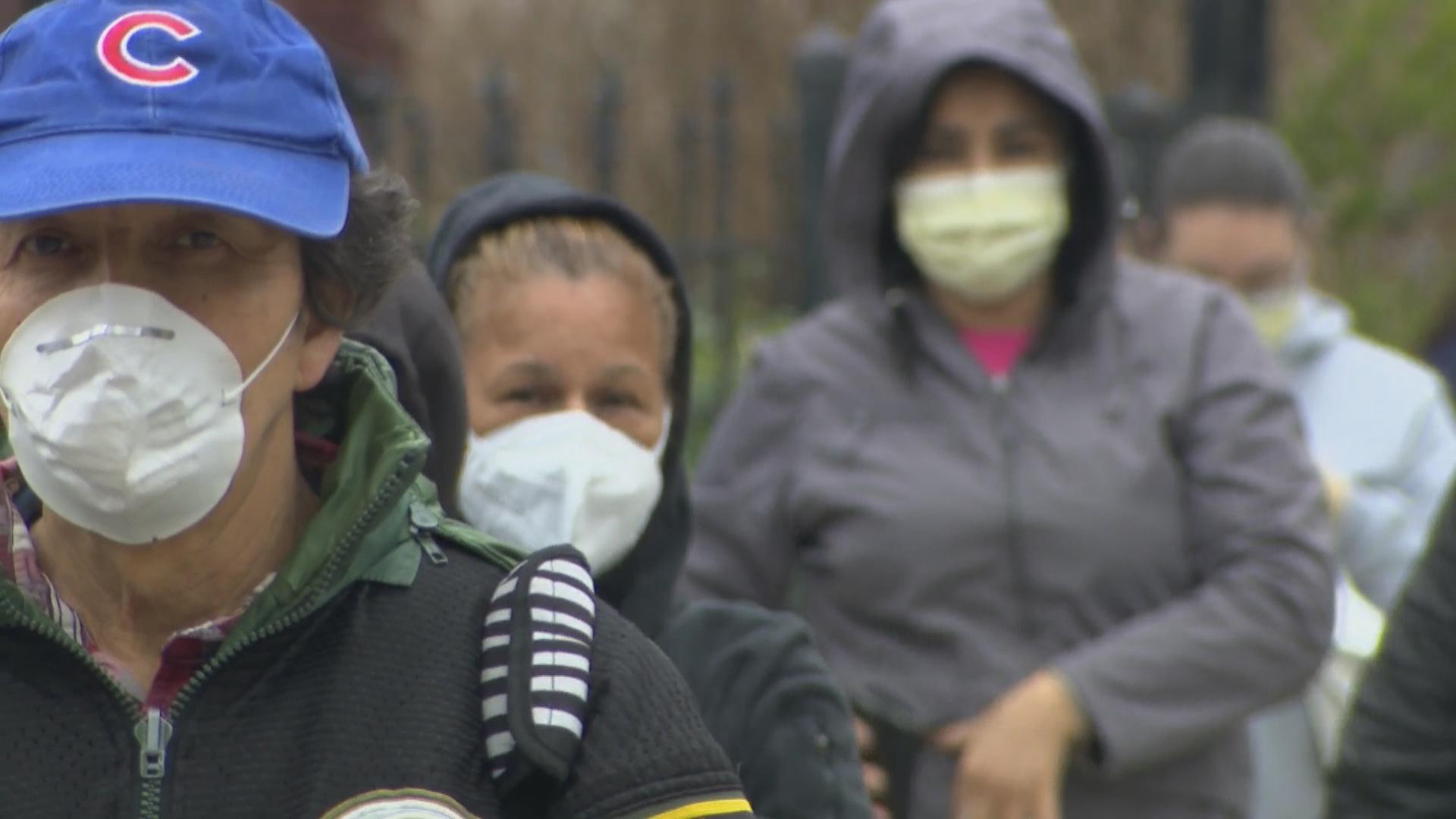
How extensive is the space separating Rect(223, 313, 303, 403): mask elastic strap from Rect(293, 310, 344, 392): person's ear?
0.10 ft

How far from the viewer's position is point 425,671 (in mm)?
2289

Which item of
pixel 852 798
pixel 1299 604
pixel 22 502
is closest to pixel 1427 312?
pixel 1299 604

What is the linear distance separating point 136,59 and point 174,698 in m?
0.54

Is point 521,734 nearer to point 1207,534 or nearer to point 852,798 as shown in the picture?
point 852,798

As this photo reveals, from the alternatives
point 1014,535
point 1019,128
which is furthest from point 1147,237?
point 1014,535

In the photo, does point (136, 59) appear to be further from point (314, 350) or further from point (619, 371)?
point (619, 371)

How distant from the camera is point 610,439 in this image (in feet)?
10.9

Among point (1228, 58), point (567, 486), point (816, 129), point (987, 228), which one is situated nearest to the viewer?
point (567, 486)

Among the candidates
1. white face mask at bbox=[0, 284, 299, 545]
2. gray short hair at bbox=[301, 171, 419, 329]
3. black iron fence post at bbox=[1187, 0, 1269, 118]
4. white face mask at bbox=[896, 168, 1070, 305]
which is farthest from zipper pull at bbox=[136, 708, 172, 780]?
→ black iron fence post at bbox=[1187, 0, 1269, 118]

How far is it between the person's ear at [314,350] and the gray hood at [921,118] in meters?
2.19

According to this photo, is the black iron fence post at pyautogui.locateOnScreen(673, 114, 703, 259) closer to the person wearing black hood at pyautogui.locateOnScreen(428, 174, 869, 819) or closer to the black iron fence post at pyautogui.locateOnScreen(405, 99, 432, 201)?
the black iron fence post at pyautogui.locateOnScreen(405, 99, 432, 201)

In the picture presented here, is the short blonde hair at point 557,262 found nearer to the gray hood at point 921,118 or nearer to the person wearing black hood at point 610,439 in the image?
the person wearing black hood at point 610,439

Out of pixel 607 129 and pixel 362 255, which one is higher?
pixel 362 255

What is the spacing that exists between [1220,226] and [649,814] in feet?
13.4
